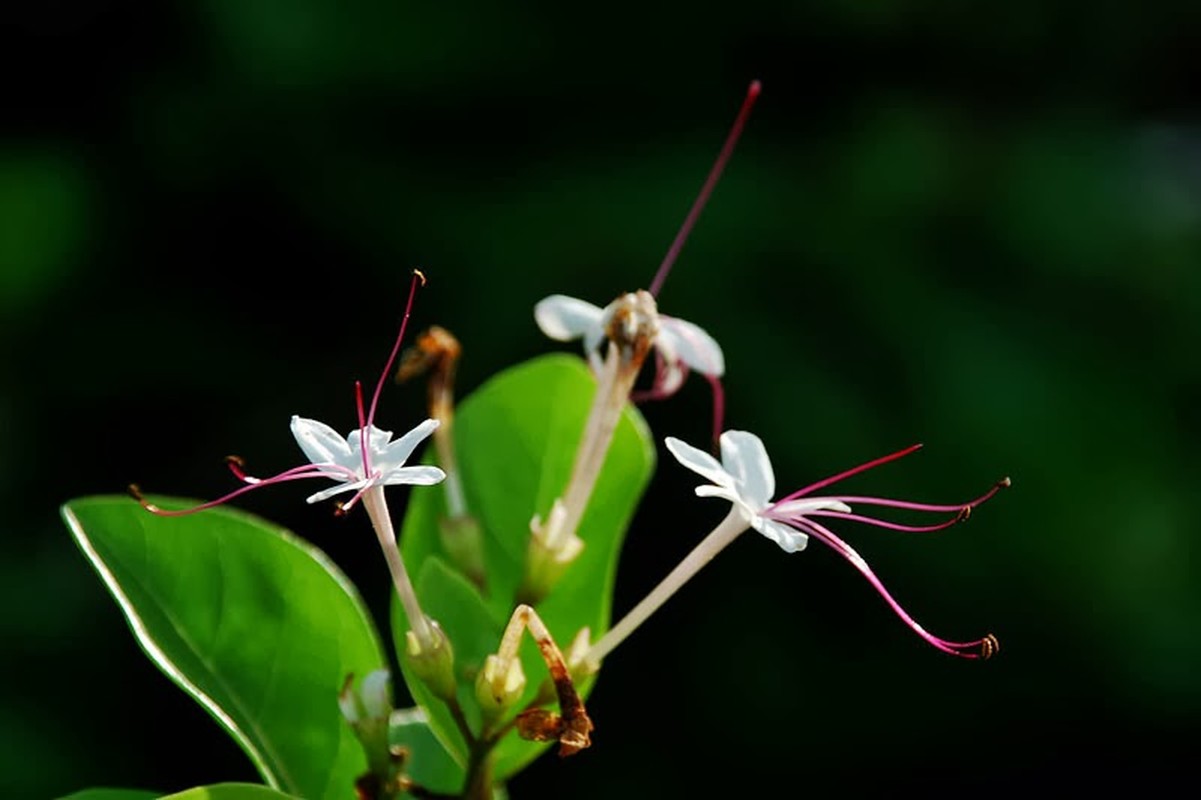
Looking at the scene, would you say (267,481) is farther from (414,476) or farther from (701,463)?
(701,463)

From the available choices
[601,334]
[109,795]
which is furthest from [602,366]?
[109,795]

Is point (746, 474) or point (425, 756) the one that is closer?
point (746, 474)

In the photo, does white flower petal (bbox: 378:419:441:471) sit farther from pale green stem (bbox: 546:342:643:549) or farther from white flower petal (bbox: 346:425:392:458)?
pale green stem (bbox: 546:342:643:549)

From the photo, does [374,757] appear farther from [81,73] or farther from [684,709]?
[81,73]

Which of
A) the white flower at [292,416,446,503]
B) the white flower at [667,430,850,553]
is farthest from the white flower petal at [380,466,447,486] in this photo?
the white flower at [667,430,850,553]

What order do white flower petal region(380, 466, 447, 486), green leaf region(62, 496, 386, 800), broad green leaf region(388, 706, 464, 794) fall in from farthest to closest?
broad green leaf region(388, 706, 464, 794) < green leaf region(62, 496, 386, 800) < white flower petal region(380, 466, 447, 486)

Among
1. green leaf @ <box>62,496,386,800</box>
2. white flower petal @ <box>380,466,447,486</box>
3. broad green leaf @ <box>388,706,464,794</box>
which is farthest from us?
broad green leaf @ <box>388,706,464,794</box>
